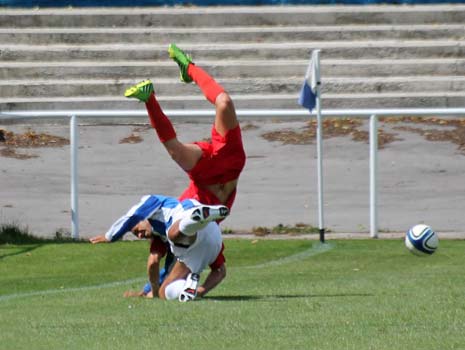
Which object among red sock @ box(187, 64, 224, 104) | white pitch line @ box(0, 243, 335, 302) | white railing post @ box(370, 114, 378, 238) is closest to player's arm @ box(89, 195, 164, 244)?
red sock @ box(187, 64, 224, 104)

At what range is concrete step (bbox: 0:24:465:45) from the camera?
83.4 feet

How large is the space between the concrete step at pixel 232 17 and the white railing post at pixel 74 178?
8066 mm

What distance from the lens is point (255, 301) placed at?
1080 cm

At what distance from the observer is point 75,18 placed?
26047mm

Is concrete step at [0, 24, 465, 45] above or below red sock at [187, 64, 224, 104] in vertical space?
below

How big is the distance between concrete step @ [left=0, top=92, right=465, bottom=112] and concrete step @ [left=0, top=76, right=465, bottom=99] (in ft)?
0.77

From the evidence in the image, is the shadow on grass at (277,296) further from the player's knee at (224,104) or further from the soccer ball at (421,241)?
the player's knee at (224,104)

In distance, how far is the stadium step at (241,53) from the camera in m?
24.0

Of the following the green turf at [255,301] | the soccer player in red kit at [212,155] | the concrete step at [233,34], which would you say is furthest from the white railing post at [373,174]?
the concrete step at [233,34]

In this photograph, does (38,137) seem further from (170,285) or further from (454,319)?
(454,319)

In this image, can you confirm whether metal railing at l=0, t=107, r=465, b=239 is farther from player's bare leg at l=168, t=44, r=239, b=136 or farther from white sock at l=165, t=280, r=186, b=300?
white sock at l=165, t=280, r=186, b=300

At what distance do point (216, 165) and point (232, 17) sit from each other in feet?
48.8

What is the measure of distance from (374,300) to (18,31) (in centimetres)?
1621

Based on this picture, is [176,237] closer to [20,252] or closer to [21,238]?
[20,252]
